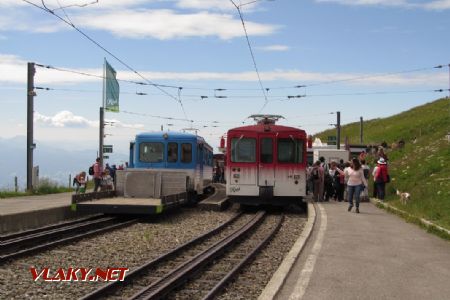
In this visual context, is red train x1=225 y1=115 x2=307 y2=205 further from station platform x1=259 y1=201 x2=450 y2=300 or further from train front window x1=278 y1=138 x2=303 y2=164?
station platform x1=259 y1=201 x2=450 y2=300

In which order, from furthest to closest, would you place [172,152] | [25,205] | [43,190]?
1. [43,190]
2. [172,152]
3. [25,205]

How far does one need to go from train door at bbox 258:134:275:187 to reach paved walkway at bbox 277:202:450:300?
18.5 ft

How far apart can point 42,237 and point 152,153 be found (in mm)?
10009

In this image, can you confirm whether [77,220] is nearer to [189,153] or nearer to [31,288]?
[189,153]

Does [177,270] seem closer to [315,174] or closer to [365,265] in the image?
[365,265]

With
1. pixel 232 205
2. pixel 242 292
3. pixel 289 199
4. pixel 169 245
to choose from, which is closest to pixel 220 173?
pixel 232 205

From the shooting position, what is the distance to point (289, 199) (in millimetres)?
21672

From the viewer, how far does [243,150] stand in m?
21.7

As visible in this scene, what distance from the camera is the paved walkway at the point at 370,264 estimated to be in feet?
27.0

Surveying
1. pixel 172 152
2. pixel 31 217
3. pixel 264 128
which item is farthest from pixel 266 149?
pixel 31 217

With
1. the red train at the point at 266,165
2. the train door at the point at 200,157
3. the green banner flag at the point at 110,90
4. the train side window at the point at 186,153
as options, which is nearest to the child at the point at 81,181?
the train door at the point at 200,157

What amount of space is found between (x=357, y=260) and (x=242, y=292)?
244 centimetres

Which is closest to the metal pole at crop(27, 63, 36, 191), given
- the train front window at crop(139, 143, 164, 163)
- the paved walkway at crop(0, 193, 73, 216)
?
the paved walkway at crop(0, 193, 73, 216)

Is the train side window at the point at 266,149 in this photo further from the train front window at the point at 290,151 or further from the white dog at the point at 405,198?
the white dog at the point at 405,198
